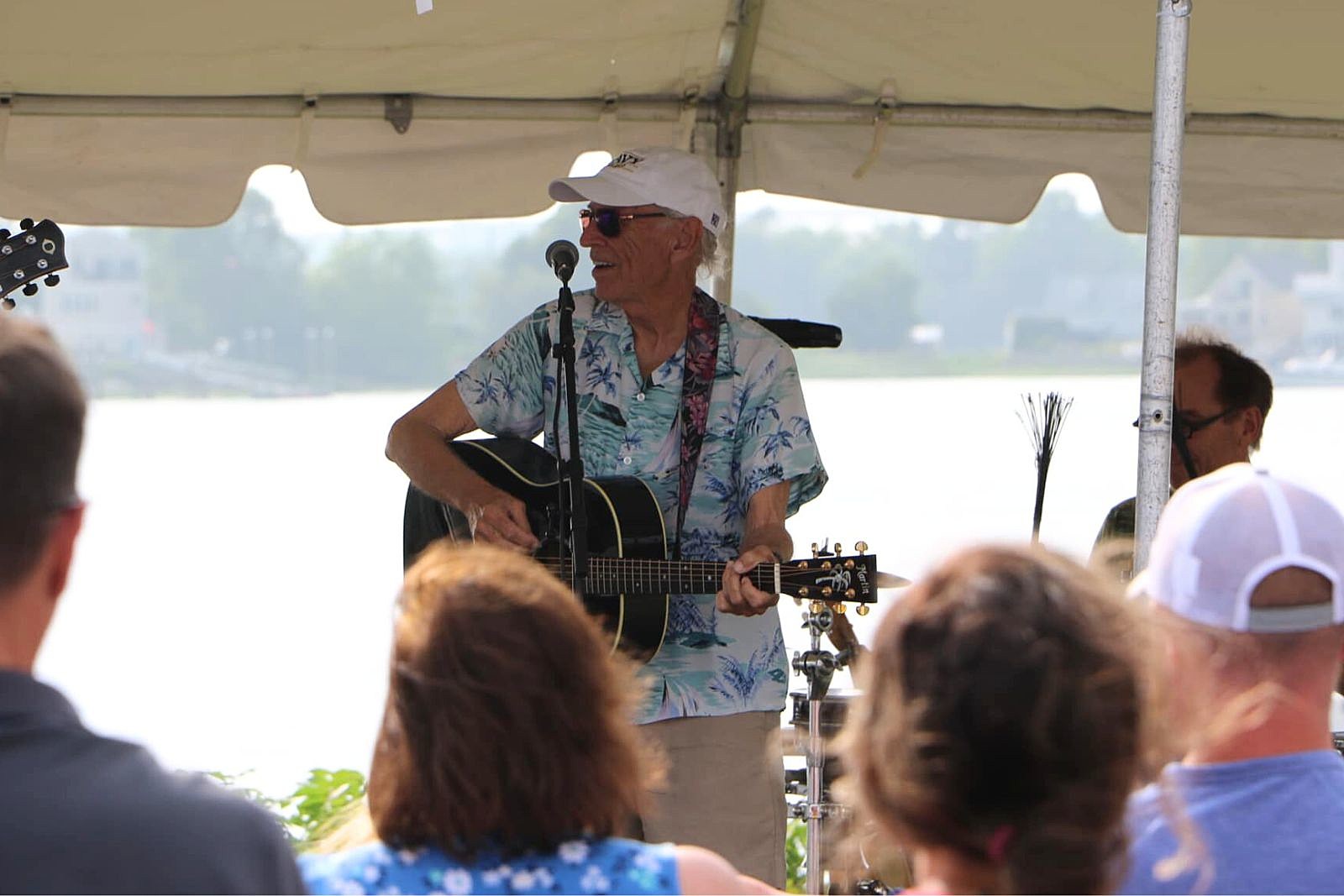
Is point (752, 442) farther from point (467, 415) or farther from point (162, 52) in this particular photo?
point (162, 52)

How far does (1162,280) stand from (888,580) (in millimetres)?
1060

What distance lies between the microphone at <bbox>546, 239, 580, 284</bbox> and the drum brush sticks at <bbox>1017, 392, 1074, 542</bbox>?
1039mm

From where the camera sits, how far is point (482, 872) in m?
1.49

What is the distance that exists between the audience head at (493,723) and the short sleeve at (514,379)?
2082mm

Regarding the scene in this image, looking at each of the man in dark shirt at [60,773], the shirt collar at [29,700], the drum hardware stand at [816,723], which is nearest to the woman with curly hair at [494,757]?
the man in dark shirt at [60,773]

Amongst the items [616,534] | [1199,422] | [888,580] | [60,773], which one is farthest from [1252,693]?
[1199,422]

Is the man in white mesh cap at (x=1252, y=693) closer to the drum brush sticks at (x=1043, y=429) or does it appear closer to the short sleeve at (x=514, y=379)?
the drum brush sticks at (x=1043, y=429)

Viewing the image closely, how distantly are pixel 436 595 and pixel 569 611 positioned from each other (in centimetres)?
13

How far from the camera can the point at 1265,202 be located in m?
4.60

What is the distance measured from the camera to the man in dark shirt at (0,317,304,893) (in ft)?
4.24

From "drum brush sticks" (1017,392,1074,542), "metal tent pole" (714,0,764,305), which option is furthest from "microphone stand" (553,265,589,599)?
"drum brush sticks" (1017,392,1074,542)

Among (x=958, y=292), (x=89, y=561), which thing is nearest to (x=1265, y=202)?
(x=89, y=561)

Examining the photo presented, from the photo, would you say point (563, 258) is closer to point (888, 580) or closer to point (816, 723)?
point (888, 580)

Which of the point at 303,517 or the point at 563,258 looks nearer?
the point at 563,258
